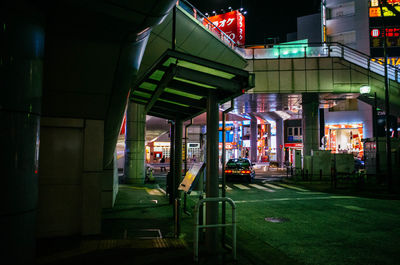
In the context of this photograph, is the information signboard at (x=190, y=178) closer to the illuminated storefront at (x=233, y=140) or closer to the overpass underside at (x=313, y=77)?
the overpass underside at (x=313, y=77)

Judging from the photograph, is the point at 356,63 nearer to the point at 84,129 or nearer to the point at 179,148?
the point at 179,148

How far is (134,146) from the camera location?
1962 cm

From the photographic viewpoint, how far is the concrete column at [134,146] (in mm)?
19391

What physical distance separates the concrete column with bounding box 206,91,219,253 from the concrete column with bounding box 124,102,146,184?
13988mm

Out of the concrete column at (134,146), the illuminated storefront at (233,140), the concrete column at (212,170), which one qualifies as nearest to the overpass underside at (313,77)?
the concrete column at (134,146)

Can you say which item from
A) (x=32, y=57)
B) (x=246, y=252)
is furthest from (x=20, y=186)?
(x=246, y=252)

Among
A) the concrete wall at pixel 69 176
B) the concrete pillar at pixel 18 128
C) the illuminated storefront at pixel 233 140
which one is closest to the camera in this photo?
the concrete pillar at pixel 18 128

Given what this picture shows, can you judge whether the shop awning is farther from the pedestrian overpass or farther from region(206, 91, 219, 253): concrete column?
the pedestrian overpass

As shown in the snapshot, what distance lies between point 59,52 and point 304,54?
20.1m

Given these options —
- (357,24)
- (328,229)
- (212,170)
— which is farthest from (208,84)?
(357,24)

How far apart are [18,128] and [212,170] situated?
3415mm

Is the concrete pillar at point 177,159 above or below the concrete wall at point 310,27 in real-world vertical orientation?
below

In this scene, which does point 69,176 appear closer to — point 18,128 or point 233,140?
point 18,128

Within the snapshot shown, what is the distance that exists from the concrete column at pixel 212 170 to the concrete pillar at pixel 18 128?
3.04 m
